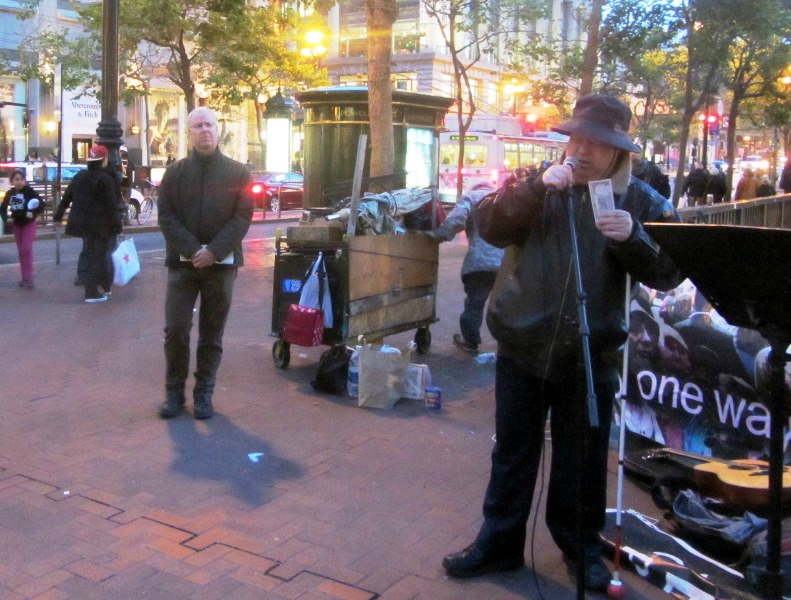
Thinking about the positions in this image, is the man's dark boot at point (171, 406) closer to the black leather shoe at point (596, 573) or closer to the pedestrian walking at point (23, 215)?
the black leather shoe at point (596, 573)

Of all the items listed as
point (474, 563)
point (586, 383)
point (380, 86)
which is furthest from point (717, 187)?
point (586, 383)

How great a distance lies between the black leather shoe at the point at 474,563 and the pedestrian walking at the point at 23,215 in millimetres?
9107

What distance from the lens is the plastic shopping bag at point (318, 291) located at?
704 centimetres

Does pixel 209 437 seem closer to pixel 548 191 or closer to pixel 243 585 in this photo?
pixel 243 585

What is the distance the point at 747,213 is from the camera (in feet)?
47.2

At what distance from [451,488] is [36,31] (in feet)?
121

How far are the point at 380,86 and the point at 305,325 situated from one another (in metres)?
3.08

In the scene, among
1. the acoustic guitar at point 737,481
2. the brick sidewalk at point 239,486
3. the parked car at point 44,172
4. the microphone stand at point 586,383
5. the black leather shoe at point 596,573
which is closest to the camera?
the microphone stand at point 586,383

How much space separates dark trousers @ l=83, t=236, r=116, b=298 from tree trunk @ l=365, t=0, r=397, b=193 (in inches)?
144

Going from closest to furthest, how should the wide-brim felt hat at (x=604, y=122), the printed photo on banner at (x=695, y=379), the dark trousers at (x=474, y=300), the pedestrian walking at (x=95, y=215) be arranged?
the wide-brim felt hat at (x=604, y=122) → the printed photo on banner at (x=695, y=379) → the dark trousers at (x=474, y=300) → the pedestrian walking at (x=95, y=215)

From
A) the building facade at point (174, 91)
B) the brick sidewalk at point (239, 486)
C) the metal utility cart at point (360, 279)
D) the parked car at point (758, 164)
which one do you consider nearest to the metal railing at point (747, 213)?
the metal utility cart at point (360, 279)

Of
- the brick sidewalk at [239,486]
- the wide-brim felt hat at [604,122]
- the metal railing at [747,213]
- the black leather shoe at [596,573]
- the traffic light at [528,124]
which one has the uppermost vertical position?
the traffic light at [528,124]

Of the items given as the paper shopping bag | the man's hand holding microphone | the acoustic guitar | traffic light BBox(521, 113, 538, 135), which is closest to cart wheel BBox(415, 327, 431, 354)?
the paper shopping bag

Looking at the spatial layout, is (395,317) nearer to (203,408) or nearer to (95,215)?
(203,408)
